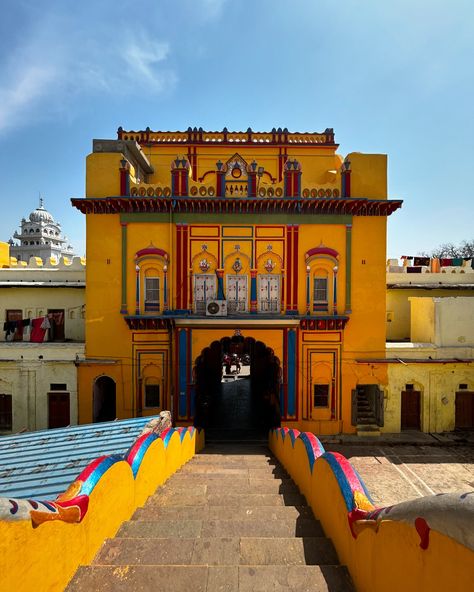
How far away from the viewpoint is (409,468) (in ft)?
40.2

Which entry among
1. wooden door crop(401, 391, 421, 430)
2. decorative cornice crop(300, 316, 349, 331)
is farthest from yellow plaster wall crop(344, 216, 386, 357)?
wooden door crop(401, 391, 421, 430)

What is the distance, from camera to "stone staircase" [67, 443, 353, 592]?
3.04 meters

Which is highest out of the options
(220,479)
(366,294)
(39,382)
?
Result: (366,294)

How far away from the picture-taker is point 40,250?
4641cm

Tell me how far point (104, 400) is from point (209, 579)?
47.5 feet

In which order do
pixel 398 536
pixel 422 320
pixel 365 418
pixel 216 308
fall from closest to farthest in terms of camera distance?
pixel 398 536, pixel 216 308, pixel 365 418, pixel 422 320

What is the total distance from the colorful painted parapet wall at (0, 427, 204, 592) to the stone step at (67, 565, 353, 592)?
0.92 ft

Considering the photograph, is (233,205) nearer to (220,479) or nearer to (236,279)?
(236,279)

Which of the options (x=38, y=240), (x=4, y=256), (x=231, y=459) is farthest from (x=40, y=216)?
(x=231, y=459)

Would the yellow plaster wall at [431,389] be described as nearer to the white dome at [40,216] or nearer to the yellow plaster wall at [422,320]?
the yellow plaster wall at [422,320]

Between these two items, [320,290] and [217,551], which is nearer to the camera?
[217,551]

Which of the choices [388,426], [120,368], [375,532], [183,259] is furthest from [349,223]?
[375,532]

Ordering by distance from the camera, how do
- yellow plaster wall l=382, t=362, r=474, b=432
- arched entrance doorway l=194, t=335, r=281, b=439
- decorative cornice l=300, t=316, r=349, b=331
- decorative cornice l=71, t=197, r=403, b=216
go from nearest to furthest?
decorative cornice l=71, t=197, r=403, b=216 < decorative cornice l=300, t=316, r=349, b=331 < yellow plaster wall l=382, t=362, r=474, b=432 < arched entrance doorway l=194, t=335, r=281, b=439

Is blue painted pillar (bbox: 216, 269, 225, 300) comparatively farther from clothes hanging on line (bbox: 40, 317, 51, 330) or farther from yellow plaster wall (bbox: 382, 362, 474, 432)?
clothes hanging on line (bbox: 40, 317, 51, 330)
